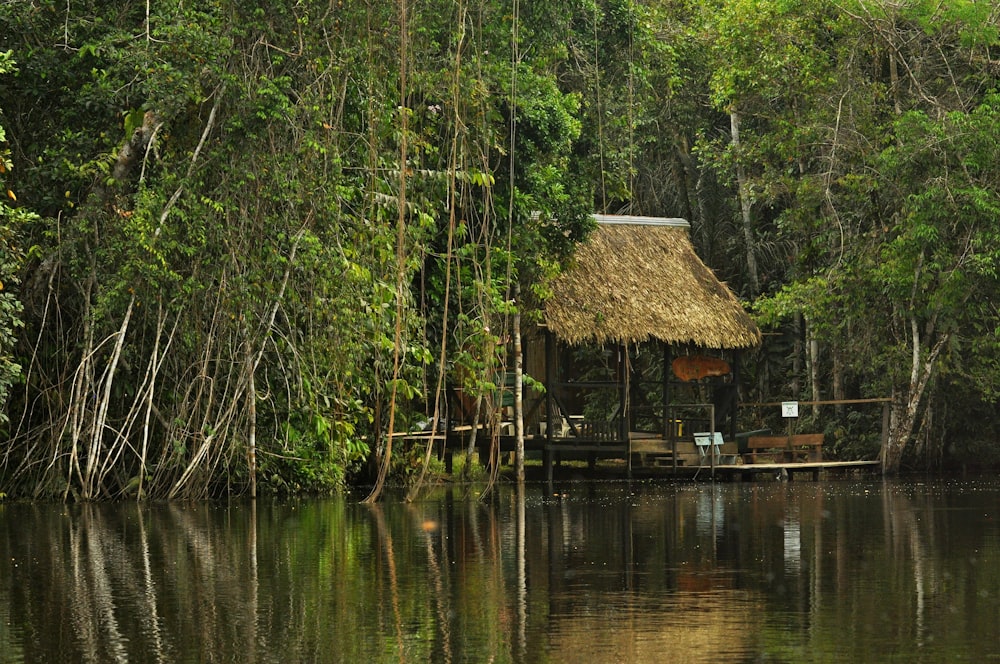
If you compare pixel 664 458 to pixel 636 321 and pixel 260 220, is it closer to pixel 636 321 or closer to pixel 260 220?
pixel 636 321

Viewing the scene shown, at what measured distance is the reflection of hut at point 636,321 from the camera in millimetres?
22016

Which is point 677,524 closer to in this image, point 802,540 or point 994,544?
point 802,540

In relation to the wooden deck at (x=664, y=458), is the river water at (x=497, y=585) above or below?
below

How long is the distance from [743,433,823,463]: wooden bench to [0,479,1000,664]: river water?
359 inches

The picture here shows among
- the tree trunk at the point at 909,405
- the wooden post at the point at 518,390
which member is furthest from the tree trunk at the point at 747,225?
the wooden post at the point at 518,390

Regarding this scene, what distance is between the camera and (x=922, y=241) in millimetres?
22125

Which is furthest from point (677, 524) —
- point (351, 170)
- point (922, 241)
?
point (922, 241)

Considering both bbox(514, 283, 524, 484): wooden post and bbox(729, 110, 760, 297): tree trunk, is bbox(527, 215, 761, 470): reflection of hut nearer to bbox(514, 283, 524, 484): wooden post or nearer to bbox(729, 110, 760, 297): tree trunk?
bbox(514, 283, 524, 484): wooden post

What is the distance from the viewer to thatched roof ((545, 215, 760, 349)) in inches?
863

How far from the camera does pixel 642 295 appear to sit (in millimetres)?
23047

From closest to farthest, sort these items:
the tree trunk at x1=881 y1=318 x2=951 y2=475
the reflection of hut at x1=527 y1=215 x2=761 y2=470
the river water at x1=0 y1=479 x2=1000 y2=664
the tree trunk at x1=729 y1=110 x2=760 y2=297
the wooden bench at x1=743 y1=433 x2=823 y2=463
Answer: the river water at x1=0 y1=479 x2=1000 y2=664
the reflection of hut at x1=527 y1=215 x2=761 y2=470
the tree trunk at x1=881 y1=318 x2=951 y2=475
the wooden bench at x1=743 y1=433 x2=823 y2=463
the tree trunk at x1=729 y1=110 x2=760 y2=297

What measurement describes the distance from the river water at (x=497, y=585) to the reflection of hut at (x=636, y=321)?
284 inches

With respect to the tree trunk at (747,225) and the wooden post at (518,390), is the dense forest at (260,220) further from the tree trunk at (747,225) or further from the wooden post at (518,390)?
the tree trunk at (747,225)

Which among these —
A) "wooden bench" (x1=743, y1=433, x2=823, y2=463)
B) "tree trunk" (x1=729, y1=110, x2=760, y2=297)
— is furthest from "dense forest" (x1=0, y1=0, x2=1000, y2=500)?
"tree trunk" (x1=729, y1=110, x2=760, y2=297)
